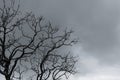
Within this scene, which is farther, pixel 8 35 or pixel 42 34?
pixel 42 34

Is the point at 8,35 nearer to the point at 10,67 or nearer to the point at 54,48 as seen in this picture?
the point at 10,67

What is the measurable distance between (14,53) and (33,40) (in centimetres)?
233

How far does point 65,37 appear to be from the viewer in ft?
119

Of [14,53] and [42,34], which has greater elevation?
[42,34]

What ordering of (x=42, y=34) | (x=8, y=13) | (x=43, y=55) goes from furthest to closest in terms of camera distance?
(x=43, y=55) → (x=42, y=34) → (x=8, y=13)

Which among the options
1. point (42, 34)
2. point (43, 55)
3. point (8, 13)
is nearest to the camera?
point (8, 13)

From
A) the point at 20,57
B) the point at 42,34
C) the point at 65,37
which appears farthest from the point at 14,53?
the point at 65,37

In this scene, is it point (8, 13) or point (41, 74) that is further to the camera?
point (41, 74)

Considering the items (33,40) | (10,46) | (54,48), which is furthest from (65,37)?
(10,46)

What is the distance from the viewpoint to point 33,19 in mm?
34188

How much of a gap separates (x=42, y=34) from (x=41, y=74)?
4.73m

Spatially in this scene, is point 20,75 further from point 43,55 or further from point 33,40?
point 33,40

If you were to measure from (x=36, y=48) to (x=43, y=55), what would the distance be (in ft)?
11.9

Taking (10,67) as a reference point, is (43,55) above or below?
above
